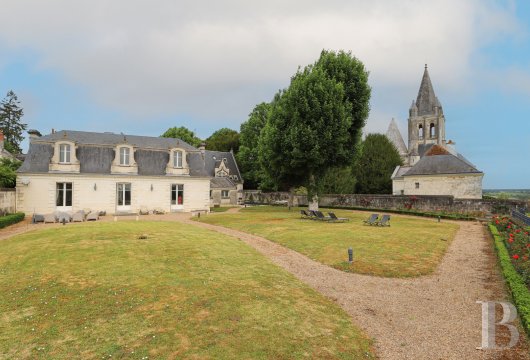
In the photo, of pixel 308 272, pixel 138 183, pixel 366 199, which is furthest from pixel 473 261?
pixel 138 183

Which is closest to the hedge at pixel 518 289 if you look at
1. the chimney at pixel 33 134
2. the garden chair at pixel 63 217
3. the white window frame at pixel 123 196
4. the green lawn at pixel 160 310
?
the green lawn at pixel 160 310

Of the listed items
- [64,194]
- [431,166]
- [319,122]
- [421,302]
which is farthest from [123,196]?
[431,166]

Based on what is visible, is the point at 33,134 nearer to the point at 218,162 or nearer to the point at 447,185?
the point at 218,162

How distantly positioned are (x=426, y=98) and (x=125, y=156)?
Answer: 71.0 m

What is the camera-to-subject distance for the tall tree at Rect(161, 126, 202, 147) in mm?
A: 64875

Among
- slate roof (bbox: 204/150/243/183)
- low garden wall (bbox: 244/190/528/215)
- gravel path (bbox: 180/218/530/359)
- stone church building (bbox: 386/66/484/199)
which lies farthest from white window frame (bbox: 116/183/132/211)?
stone church building (bbox: 386/66/484/199)

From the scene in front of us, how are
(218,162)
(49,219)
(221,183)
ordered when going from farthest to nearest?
(218,162) → (221,183) → (49,219)

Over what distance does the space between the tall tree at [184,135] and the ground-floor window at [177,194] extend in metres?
30.8

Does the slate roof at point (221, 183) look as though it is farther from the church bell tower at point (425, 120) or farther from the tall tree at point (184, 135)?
the church bell tower at point (425, 120)

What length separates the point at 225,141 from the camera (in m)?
71.6

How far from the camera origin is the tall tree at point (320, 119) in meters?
27.7

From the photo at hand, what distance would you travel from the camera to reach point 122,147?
32.4 m

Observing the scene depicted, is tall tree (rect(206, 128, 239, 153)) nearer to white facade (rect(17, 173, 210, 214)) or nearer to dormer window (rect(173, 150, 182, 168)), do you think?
dormer window (rect(173, 150, 182, 168))

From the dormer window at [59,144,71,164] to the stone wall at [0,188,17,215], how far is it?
4.63 m
